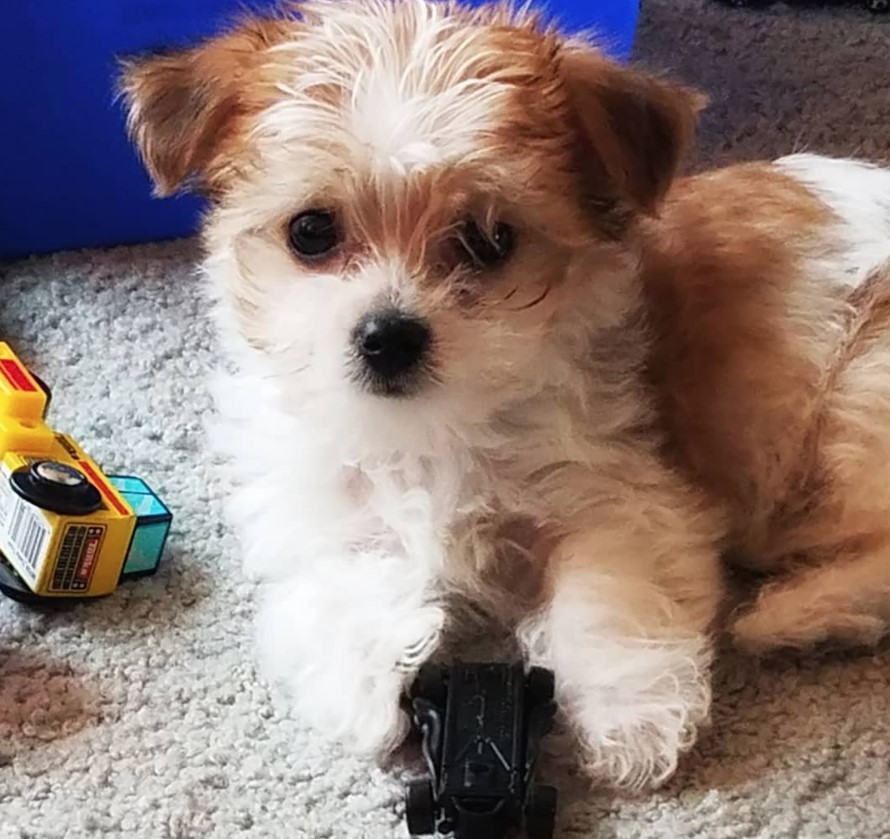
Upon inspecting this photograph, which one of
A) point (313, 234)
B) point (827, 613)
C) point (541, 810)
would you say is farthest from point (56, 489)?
point (827, 613)

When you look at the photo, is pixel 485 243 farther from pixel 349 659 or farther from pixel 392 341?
pixel 349 659

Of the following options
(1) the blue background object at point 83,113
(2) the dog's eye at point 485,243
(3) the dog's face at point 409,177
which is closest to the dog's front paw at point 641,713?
(3) the dog's face at point 409,177

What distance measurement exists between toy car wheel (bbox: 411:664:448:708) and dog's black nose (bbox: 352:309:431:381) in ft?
1.05

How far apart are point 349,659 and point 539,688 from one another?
0.22 meters

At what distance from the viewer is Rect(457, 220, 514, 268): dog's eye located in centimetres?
155

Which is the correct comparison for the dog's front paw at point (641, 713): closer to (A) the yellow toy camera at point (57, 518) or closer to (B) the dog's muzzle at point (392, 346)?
(B) the dog's muzzle at point (392, 346)

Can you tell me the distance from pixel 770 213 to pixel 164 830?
1.08m

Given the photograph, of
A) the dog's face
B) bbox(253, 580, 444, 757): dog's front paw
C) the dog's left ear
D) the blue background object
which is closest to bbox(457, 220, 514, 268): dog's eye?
the dog's face

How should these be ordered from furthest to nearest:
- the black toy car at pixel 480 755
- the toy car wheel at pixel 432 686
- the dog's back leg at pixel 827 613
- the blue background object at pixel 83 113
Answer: the blue background object at pixel 83 113
the dog's back leg at pixel 827 613
the toy car wheel at pixel 432 686
the black toy car at pixel 480 755

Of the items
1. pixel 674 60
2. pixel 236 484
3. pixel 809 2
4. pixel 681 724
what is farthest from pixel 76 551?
pixel 809 2

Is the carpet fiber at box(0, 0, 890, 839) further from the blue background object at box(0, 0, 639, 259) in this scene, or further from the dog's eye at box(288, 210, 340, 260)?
the dog's eye at box(288, 210, 340, 260)

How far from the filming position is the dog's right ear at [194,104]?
164 cm

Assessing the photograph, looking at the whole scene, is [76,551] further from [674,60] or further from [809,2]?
[809,2]

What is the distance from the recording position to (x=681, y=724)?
61.7 inches
